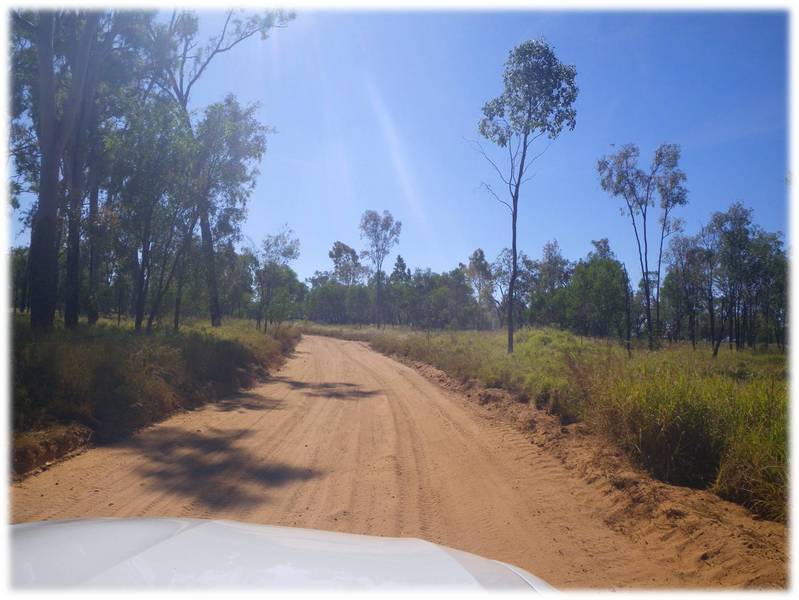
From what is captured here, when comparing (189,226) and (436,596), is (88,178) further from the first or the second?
(436,596)

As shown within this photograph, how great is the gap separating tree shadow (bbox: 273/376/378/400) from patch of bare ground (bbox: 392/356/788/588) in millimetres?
7171

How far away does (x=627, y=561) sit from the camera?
457cm

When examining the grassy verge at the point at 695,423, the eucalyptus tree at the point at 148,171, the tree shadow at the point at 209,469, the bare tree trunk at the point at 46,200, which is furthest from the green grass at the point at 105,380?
the grassy verge at the point at 695,423

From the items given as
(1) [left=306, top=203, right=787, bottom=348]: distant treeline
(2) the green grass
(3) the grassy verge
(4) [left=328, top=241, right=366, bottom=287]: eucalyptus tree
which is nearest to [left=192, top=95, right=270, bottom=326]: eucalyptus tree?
(2) the green grass

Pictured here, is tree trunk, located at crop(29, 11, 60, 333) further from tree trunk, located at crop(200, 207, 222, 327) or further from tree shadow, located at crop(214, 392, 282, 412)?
tree trunk, located at crop(200, 207, 222, 327)

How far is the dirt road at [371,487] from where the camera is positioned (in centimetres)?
489

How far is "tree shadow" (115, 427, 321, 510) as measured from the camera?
236 inches

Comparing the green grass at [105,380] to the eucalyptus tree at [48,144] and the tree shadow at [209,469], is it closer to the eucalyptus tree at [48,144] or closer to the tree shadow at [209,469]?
the tree shadow at [209,469]

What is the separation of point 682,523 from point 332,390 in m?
11.2

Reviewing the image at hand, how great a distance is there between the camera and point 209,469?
275 inches

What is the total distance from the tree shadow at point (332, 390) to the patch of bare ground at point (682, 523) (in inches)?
282

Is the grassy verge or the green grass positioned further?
the green grass

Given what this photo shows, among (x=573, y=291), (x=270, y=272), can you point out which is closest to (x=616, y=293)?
(x=573, y=291)

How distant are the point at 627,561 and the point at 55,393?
7.98m
